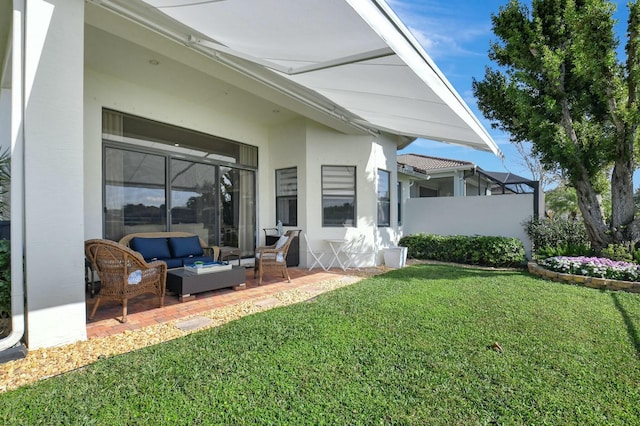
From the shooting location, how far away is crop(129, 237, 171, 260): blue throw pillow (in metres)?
6.81

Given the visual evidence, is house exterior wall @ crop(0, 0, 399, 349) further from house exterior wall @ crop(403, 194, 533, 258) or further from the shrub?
the shrub

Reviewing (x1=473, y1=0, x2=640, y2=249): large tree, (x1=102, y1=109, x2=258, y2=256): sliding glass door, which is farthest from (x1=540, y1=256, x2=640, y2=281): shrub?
(x1=102, y1=109, x2=258, y2=256): sliding glass door

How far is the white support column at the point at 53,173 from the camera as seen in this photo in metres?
3.58

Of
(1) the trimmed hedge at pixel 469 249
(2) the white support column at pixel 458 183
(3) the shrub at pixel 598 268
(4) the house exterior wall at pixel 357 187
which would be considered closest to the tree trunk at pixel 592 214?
(3) the shrub at pixel 598 268

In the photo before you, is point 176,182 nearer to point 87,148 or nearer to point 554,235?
point 87,148

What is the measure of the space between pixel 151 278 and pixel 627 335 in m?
6.81

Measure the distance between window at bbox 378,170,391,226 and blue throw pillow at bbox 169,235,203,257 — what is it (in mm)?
5792

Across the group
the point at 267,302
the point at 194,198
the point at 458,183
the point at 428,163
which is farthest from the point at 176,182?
the point at 428,163

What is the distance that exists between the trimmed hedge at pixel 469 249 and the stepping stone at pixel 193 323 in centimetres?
842

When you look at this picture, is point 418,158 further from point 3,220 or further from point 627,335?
point 3,220

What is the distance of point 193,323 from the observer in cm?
470

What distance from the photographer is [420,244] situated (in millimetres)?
11477

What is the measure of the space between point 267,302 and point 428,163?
1591cm

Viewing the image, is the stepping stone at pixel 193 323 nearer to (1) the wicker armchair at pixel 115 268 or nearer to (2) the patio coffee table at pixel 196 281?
(1) the wicker armchair at pixel 115 268
